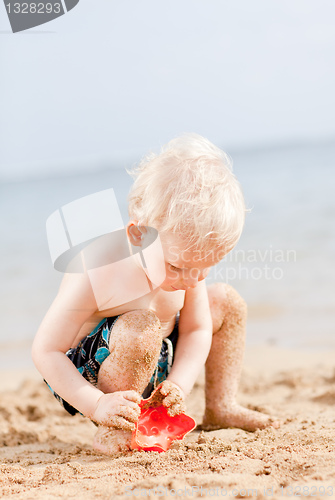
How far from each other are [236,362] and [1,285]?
338 cm

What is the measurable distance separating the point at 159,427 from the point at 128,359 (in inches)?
11.4

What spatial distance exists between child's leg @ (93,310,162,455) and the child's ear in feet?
0.71

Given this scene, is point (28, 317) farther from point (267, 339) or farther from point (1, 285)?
point (267, 339)

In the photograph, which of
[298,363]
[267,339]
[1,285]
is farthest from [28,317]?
[298,363]

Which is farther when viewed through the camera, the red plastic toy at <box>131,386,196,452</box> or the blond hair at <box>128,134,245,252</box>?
the red plastic toy at <box>131,386,196,452</box>

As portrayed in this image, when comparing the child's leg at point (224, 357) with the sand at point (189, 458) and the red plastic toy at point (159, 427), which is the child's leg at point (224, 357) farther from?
the red plastic toy at point (159, 427)

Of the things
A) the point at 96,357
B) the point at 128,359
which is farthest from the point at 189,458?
the point at 96,357

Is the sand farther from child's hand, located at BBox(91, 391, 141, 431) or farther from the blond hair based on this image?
the blond hair

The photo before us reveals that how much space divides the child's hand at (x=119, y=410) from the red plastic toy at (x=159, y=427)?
0.09 metres

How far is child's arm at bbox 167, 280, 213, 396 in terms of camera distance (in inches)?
73.8

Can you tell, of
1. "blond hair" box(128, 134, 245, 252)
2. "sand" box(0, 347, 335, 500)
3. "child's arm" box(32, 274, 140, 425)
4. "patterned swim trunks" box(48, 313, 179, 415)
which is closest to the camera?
"sand" box(0, 347, 335, 500)

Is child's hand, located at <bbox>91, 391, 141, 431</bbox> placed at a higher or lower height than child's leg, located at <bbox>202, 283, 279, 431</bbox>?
higher

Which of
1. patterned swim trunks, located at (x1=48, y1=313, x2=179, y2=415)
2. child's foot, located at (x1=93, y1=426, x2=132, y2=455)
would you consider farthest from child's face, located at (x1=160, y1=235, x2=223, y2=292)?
child's foot, located at (x1=93, y1=426, x2=132, y2=455)

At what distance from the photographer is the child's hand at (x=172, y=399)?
5.65 ft
